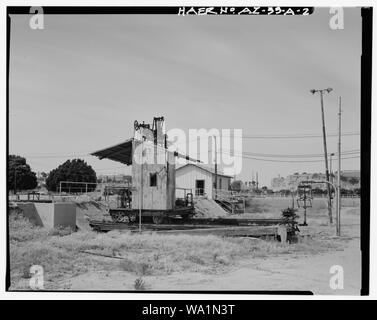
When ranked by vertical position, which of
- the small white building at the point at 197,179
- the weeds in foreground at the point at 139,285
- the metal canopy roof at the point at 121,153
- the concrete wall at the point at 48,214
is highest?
the metal canopy roof at the point at 121,153

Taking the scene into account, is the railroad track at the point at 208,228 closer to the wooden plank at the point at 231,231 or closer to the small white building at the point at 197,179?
the wooden plank at the point at 231,231

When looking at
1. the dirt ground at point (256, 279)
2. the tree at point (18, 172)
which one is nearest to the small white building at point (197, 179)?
the tree at point (18, 172)

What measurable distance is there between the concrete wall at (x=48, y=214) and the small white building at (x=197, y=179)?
10327 millimetres

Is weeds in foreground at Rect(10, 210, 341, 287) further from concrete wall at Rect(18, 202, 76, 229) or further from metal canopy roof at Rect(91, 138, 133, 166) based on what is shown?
metal canopy roof at Rect(91, 138, 133, 166)

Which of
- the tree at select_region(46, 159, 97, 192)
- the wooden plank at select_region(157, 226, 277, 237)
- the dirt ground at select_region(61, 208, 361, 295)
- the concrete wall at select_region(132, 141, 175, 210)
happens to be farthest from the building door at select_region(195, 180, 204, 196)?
the dirt ground at select_region(61, 208, 361, 295)

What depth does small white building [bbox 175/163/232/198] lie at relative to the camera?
20578 millimetres

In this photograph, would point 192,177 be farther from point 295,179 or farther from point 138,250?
point 138,250

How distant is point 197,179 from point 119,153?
36.7ft

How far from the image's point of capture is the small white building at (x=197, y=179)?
2058 cm

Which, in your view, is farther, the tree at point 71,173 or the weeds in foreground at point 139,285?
the tree at point 71,173

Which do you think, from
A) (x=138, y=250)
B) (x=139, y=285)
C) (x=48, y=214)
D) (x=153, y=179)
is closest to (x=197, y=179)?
(x=153, y=179)

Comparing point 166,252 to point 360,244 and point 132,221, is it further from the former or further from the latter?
point 132,221

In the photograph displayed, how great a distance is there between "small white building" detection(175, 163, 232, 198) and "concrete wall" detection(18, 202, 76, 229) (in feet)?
33.9
